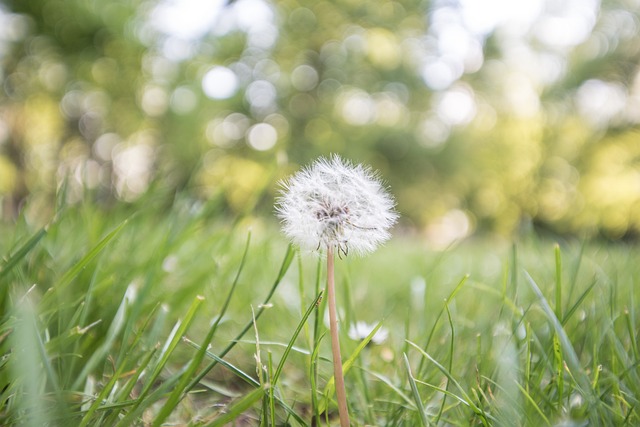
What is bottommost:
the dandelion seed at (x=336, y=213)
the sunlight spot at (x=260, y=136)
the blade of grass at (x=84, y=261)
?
the sunlight spot at (x=260, y=136)

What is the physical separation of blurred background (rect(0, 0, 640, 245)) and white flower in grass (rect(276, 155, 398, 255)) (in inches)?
282

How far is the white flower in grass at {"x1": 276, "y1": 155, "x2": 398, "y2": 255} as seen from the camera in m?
0.59

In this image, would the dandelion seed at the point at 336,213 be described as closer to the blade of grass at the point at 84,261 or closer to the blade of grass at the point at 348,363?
the blade of grass at the point at 348,363

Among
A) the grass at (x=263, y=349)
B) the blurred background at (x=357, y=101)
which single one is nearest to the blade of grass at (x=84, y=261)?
the grass at (x=263, y=349)

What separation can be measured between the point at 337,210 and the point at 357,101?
585 inches

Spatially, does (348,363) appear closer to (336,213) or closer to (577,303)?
(336,213)

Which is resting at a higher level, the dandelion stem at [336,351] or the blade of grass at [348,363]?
the dandelion stem at [336,351]

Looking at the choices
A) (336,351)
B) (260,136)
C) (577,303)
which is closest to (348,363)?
(336,351)

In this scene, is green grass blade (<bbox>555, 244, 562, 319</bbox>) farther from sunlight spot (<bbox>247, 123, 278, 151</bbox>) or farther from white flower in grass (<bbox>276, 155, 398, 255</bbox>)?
sunlight spot (<bbox>247, 123, 278, 151</bbox>)

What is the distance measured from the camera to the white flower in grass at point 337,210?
23.2 inches

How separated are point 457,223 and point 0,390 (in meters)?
19.6

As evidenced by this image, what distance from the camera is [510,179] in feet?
57.0

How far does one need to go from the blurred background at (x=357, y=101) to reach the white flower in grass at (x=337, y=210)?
716 centimetres

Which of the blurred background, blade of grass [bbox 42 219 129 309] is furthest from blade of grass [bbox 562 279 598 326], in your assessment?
the blurred background
